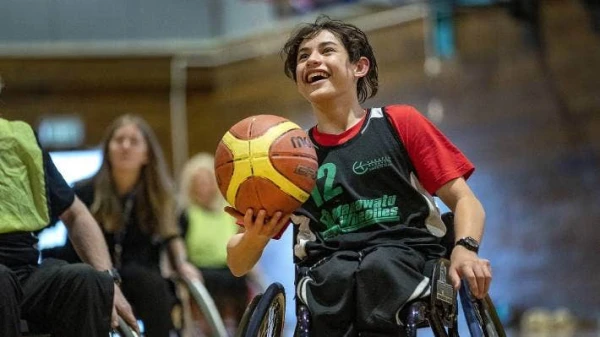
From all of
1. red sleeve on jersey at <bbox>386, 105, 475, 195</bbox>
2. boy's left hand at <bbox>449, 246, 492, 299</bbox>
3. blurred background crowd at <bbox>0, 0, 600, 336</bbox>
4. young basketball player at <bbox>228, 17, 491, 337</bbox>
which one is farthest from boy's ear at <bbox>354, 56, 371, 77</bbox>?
blurred background crowd at <bbox>0, 0, 600, 336</bbox>

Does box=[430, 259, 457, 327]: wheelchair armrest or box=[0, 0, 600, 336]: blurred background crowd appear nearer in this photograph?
box=[430, 259, 457, 327]: wheelchair armrest

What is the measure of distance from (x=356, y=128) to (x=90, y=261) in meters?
1.00

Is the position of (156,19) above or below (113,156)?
above

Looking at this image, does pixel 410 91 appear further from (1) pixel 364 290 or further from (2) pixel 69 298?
(1) pixel 364 290

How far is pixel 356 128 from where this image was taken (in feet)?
9.91

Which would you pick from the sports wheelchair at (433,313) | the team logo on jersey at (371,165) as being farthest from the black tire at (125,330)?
the team logo on jersey at (371,165)

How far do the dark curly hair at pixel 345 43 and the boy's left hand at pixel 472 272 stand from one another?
705 millimetres

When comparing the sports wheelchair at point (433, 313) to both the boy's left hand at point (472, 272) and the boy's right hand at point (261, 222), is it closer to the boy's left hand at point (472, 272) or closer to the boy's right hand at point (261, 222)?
the boy's left hand at point (472, 272)

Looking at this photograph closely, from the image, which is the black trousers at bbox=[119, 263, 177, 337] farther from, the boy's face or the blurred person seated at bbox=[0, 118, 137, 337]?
the boy's face

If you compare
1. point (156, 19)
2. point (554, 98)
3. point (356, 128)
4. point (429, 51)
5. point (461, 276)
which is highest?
point (156, 19)

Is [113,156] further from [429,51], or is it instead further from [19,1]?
[19,1]

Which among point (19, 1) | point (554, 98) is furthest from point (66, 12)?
point (554, 98)

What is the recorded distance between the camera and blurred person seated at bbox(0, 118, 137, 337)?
3.02m

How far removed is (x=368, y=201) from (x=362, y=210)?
3cm
